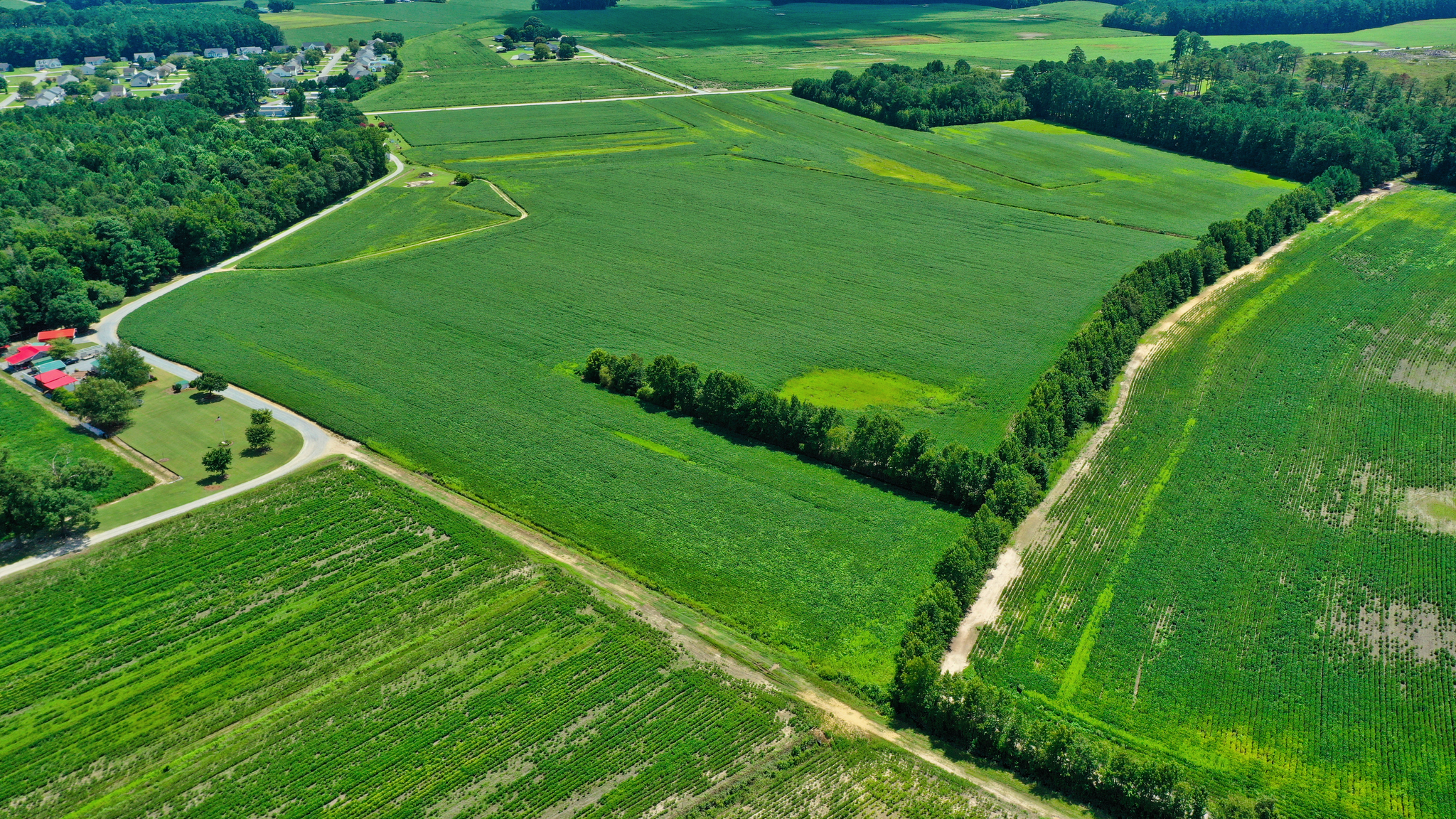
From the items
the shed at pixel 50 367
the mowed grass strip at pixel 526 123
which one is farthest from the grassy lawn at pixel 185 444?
the mowed grass strip at pixel 526 123

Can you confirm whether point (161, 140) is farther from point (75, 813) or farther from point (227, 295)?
point (75, 813)

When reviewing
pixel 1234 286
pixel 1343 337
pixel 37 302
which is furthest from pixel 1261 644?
pixel 37 302

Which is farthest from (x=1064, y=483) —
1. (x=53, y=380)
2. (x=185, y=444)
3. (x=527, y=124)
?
(x=527, y=124)

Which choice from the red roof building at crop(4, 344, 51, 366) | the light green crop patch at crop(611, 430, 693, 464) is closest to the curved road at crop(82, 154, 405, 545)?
the red roof building at crop(4, 344, 51, 366)

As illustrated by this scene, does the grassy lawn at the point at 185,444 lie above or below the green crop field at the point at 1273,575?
below

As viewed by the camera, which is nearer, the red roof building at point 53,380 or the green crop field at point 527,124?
the red roof building at point 53,380

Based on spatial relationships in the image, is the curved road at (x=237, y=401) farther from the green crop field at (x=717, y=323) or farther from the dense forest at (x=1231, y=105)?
the dense forest at (x=1231, y=105)

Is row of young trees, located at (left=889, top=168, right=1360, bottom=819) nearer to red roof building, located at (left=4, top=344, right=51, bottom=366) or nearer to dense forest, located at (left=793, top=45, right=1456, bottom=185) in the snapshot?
dense forest, located at (left=793, top=45, right=1456, bottom=185)
